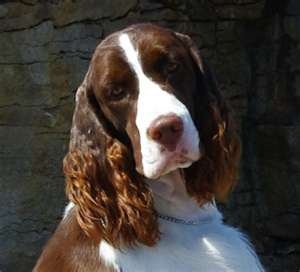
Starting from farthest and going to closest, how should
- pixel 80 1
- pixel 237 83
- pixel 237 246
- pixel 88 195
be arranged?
pixel 237 83
pixel 80 1
pixel 237 246
pixel 88 195

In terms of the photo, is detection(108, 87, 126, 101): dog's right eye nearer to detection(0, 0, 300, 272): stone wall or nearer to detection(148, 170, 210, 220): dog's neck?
detection(148, 170, 210, 220): dog's neck

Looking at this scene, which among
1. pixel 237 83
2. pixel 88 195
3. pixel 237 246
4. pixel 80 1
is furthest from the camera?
pixel 237 83

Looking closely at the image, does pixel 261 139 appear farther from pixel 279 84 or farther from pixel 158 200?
pixel 158 200

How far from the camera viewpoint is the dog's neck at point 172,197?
3.69 m

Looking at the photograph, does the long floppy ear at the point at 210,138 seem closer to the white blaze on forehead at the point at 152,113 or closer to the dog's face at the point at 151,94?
the dog's face at the point at 151,94

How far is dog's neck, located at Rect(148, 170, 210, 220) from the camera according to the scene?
3691 millimetres

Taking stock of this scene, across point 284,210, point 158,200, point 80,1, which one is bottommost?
point 284,210

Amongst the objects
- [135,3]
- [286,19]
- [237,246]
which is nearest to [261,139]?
[286,19]

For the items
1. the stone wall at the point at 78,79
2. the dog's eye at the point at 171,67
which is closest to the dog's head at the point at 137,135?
the dog's eye at the point at 171,67

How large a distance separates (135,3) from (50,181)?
4.45 ft

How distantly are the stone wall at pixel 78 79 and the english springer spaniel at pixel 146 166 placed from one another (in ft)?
11.1

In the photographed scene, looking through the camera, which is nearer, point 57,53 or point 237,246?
point 237,246

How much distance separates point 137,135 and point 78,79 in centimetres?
378

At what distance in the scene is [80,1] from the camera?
7129 mm
